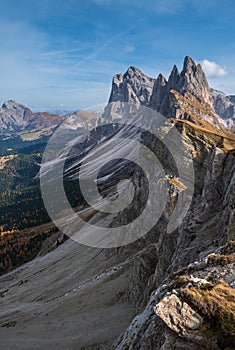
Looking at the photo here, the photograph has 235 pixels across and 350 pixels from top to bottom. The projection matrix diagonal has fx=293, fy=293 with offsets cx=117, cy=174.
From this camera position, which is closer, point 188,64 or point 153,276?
point 153,276

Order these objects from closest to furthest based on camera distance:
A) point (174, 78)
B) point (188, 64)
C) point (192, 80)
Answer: point (192, 80) < point (188, 64) < point (174, 78)

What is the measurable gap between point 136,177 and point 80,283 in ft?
68.9

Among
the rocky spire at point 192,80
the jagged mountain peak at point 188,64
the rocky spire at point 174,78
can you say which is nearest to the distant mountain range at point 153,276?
the rocky spire at point 192,80

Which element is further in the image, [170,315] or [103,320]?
[103,320]

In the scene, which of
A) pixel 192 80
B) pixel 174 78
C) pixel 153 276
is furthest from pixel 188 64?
pixel 153 276

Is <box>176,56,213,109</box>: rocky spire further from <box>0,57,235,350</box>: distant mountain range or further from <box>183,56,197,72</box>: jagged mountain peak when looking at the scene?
<box>0,57,235,350</box>: distant mountain range

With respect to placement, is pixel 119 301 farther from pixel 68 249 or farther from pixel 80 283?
pixel 68 249

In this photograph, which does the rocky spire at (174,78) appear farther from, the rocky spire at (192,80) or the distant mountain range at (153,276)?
the distant mountain range at (153,276)

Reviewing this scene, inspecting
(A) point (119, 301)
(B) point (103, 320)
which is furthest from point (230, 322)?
(A) point (119, 301)

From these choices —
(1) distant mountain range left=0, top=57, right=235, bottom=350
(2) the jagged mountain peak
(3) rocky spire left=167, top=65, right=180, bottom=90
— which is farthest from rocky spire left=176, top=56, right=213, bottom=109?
(1) distant mountain range left=0, top=57, right=235, bottom=350

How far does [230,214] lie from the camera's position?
22859mm

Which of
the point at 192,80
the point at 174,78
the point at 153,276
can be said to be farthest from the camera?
the point at 174,78

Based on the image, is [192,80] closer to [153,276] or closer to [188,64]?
[188,64]

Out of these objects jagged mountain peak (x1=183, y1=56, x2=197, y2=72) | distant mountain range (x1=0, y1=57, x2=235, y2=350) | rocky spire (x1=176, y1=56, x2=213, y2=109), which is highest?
jagged mountain peak (x1=183, y1=56, x2=197, y2=72)
